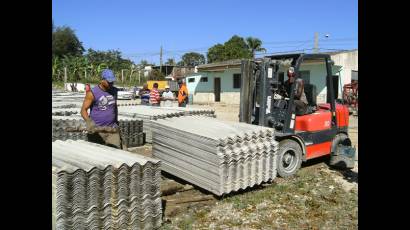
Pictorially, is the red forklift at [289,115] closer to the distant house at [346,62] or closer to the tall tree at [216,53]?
the distant house at [346,62]

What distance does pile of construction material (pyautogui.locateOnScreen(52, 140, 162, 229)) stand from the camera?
4.18 metres

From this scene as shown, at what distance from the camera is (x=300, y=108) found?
323 inches

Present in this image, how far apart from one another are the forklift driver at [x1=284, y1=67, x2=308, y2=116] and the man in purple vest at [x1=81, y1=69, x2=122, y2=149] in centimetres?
344

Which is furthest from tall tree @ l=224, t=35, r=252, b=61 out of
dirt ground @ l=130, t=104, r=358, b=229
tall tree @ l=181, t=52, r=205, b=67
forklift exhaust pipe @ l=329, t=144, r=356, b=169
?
dirt ground @ l=130, t=104, r=358, b=229

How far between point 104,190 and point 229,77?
2936 centimetres

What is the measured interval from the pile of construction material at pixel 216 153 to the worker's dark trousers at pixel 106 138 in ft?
3.07

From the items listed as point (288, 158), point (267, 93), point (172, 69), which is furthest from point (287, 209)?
point (172, 69)

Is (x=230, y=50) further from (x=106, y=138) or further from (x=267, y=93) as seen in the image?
(x=106, y=138)

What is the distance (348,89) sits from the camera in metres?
25.0

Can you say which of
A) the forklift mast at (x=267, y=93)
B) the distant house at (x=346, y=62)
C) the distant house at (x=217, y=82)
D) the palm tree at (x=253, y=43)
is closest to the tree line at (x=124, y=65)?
the palm tree at (x=253, y=43)

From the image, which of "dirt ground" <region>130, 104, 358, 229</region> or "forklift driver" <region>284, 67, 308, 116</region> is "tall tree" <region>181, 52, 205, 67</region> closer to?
"forklift driver" <region>284, 67, 308, 116</region>
